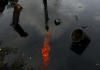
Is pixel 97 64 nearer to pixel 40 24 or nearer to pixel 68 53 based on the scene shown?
pixel 68 53

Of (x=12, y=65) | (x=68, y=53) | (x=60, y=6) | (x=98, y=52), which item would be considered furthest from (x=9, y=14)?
(x=98, y=52)

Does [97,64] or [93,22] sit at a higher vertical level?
[93,22]

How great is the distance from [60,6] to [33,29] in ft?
20.0

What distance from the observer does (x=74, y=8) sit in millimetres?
16094

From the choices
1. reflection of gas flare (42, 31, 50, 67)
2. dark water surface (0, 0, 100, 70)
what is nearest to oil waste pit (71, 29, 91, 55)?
dark water surface (0, 0, 100, 70)

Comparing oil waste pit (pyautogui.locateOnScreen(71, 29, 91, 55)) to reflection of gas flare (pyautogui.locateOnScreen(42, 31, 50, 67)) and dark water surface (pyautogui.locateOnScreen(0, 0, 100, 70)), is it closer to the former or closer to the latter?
dark water surface (pyautogui.locateOnScreen(0, 0, 100, 70))

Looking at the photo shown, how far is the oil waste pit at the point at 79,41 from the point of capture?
34.5ft

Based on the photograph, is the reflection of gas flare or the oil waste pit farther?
the oil waste pit

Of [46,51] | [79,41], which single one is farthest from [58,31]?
[46,51]

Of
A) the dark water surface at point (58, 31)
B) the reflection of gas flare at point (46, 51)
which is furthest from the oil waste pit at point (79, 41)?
the reflection of gas flare at point (46, 51)

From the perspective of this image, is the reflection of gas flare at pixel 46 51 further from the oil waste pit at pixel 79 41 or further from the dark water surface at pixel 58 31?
the oil waste pit at pixel 79 41

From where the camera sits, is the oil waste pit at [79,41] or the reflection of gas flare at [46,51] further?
the oil waste pit at [79,41]

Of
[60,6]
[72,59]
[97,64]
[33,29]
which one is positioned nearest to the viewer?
[97,64]

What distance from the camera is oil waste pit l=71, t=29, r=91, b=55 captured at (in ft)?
34.5
